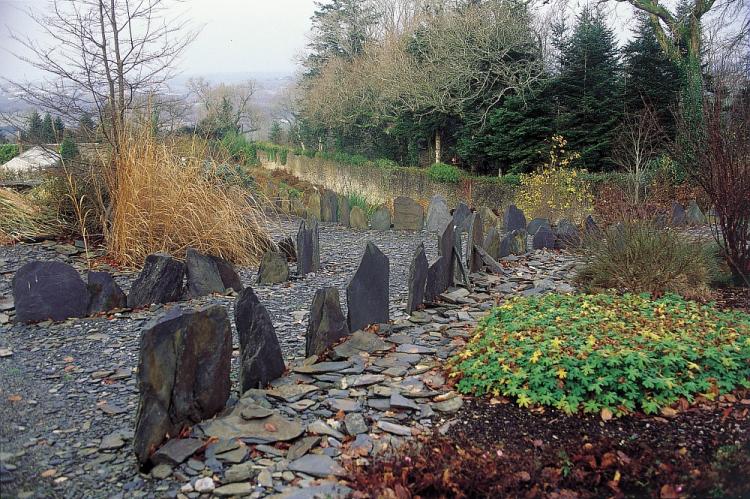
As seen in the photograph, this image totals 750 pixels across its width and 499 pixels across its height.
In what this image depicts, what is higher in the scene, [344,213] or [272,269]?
[344,213]

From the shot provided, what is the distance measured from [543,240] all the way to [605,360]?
15.2ft

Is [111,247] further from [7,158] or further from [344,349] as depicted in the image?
[7,158]

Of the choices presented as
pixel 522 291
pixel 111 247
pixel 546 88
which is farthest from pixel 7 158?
pixel 546 88

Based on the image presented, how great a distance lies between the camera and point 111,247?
5734 millimetres

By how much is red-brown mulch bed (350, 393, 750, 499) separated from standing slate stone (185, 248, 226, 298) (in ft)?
9.41

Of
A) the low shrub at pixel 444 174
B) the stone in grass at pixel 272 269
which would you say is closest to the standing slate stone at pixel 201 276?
the stone in grass at pixel 272 269

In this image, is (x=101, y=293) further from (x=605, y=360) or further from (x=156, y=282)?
(x=605, y=360)

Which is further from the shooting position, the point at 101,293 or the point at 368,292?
the point at 101,293

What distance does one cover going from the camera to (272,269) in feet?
17.6

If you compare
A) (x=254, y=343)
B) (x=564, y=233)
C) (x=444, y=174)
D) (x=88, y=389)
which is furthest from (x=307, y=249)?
(x=444, y=174)

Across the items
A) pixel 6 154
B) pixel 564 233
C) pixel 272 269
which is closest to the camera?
pixel 272 269

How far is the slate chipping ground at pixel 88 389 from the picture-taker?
7.15 ft

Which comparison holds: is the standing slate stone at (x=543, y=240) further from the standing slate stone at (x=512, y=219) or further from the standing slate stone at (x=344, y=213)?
the standing slate stone at (x=344, y=213)

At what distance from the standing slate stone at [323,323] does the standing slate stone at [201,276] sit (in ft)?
5.80
